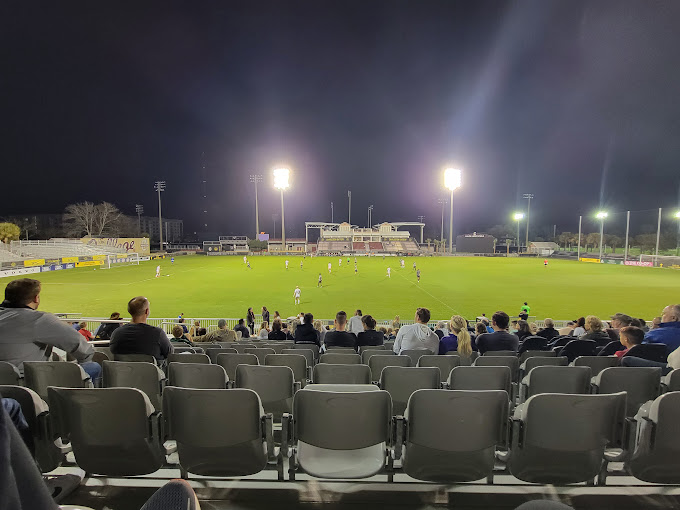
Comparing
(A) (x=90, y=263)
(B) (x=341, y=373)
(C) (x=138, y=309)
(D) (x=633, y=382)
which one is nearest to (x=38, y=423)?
A: (C) (x=138, y=309)

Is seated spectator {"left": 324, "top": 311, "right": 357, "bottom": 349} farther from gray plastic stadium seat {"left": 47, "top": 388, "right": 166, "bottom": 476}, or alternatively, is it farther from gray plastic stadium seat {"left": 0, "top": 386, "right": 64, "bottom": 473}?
gray plastic stadium seat {"left": 0, "top": 386, "right": 64, "bottom": 473}

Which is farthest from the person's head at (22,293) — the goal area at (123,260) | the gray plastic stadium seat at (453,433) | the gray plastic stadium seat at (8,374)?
the goal area at (123,260)

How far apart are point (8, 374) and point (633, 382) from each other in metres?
6.32

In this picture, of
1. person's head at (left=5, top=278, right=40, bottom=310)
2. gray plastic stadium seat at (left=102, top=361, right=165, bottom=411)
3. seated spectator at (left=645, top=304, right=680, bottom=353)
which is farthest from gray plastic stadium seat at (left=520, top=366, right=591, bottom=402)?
person's head at (left=5, top=278, right=40, bottom=310)

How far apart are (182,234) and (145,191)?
111 feet

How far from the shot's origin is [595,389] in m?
4.11

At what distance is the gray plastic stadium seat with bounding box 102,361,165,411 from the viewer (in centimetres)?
404

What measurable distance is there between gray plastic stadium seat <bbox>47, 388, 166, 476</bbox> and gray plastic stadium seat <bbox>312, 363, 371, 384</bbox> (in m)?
1.81

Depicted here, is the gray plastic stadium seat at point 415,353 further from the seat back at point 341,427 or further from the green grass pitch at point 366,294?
the green grass pitch at point 366,294

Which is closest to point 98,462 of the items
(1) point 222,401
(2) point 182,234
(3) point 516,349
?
(1) point 222,401

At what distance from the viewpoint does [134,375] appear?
405 centimetres

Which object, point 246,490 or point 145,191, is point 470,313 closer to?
point 246,490

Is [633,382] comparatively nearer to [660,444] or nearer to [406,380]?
[660,444]

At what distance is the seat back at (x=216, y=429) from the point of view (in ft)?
9.45
